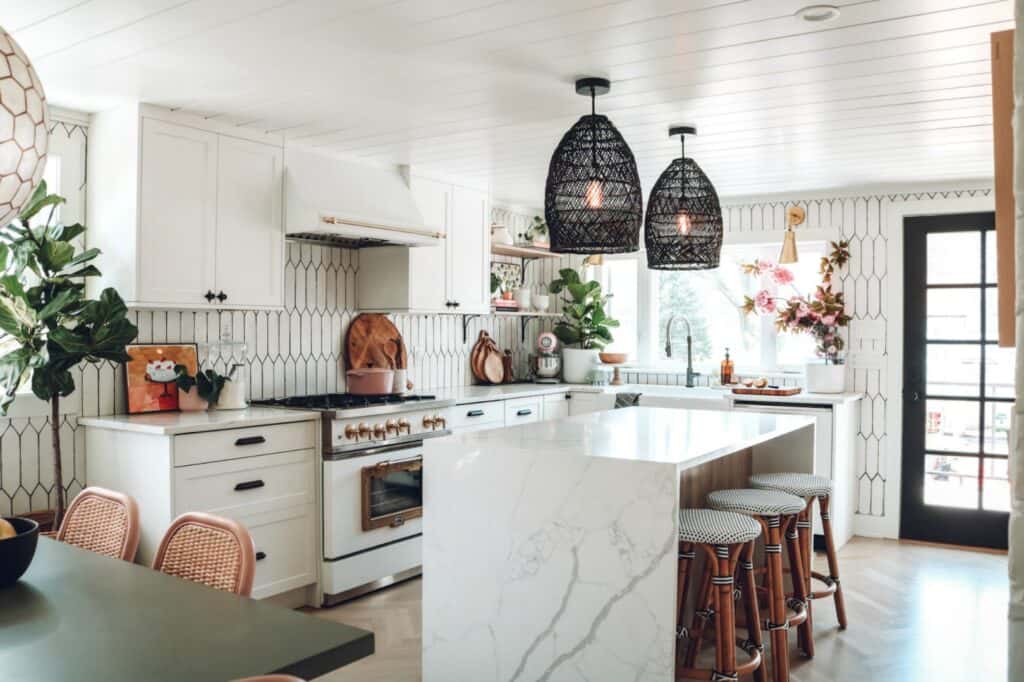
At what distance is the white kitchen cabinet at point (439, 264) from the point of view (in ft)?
15.8

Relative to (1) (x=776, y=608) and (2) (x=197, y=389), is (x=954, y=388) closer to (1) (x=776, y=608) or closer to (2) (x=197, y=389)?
(1) (x=776, y=608)

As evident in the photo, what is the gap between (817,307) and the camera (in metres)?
5.38

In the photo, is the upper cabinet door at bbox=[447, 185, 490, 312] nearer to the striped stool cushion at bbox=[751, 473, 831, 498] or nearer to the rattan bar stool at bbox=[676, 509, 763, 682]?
the striped stool cushion at bbox=[751, 473, 831, 498]

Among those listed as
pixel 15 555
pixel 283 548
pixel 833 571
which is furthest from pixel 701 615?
pixel 15 555

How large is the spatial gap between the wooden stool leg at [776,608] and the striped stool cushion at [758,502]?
6 cm

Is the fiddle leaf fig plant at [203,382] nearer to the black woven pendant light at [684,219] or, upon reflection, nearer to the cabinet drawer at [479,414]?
the cabinet drawer at [479,414]

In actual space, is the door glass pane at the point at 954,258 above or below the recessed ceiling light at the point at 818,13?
below

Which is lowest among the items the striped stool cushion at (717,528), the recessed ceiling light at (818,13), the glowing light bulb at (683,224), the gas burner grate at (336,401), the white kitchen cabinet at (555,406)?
the striped stool cushion at (717,528)

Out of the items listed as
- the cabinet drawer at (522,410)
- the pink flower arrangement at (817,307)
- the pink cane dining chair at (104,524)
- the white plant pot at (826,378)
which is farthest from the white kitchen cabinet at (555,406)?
the pink cane dining chair at (104,524)

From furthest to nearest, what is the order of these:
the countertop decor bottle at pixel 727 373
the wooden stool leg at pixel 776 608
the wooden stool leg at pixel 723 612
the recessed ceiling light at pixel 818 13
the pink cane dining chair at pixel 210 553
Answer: the countertop decor bottle at pixel 727 373 → the wooden stool leg at pixel 776 608 → the wooden stool leg at pixel 723 612 → the recessed ceiling light at pixel 818 13 → the pink cane dining chair at pixel 210 553

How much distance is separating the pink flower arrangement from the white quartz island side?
8.45 ft

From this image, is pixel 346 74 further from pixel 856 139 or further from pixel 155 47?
pixel 856 139

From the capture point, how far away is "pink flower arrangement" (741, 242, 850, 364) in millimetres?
5344

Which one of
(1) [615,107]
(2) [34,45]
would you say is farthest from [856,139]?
(2) [34,45]
